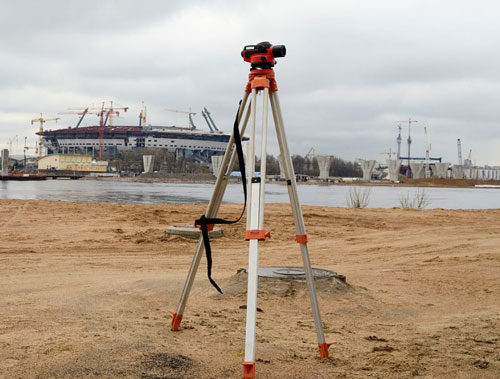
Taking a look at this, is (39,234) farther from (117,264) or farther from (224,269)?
(224,269)

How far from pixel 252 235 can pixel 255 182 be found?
1.27ft

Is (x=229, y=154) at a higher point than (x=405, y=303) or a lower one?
higher

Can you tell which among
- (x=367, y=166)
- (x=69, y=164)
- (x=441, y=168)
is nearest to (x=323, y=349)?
(x=367, y=166)

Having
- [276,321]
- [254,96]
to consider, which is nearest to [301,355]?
[276,321]

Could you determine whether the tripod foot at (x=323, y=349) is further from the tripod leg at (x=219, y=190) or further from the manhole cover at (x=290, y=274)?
the manhole cover at (x=290, y=274)

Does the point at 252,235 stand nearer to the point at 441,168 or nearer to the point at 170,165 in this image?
the point at 170,165

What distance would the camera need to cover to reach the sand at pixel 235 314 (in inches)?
157

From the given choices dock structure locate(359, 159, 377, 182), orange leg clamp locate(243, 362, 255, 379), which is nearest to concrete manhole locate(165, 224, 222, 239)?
orange leg clamp locate(243, 362, 255, 379)

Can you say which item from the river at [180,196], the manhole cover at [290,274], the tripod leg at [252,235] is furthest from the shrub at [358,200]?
the tripod leg at [252,235]

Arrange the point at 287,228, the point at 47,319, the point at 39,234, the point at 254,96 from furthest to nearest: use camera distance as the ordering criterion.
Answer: the point at 287,228 < the point at 39,234 < the point at 47,319 < the point at 254,96

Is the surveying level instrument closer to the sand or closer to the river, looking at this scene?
the sand

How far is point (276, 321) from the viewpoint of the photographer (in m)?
5.52

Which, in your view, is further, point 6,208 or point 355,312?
point 6,208

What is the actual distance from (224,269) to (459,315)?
3930 mm
